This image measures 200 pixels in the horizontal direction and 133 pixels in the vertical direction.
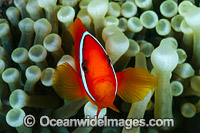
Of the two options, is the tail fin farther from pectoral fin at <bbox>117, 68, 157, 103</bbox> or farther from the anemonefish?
pectoral fin at <bbox>117, 68, 157, 103</bbox>

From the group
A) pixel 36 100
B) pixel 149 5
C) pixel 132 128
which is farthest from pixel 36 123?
pixel 149 5

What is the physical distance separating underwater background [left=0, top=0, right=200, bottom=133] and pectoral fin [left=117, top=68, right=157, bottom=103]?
0.11 ft

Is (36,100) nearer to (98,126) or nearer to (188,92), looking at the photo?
(98,126)

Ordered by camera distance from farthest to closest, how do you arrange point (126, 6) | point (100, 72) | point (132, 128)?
point (126, 6)
point (132, 128)
point (100, 72)

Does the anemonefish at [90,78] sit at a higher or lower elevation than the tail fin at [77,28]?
lower

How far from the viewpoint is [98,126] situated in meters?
0.77

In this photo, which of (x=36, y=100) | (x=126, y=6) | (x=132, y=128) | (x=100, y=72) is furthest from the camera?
(x=126, y=6)

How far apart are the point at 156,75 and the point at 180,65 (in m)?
0.14
